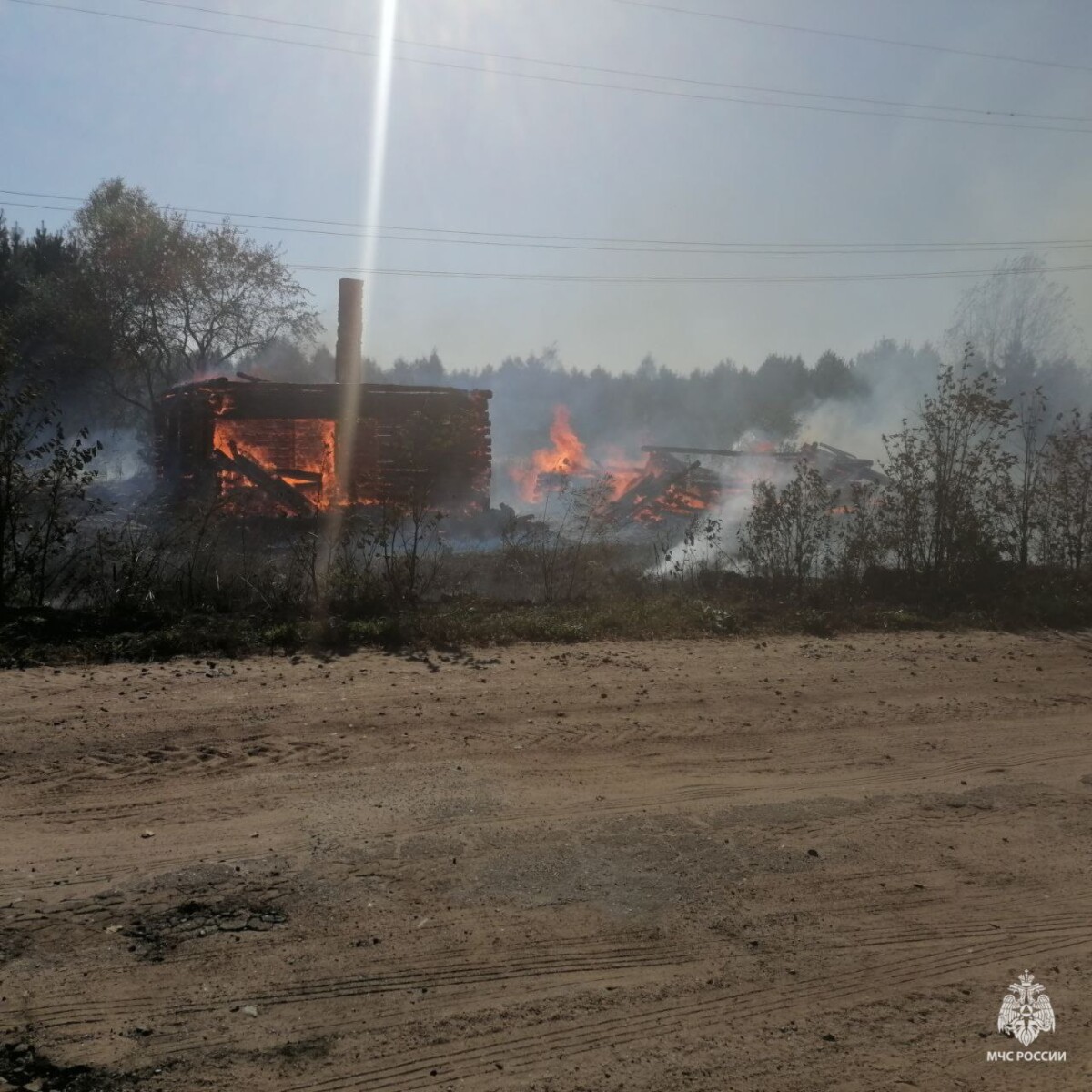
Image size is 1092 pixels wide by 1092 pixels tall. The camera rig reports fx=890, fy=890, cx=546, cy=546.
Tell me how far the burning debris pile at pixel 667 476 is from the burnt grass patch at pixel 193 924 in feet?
50.0

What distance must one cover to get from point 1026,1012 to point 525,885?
6.94ft

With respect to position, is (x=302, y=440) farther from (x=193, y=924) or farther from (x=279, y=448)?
(x=193, y=924)

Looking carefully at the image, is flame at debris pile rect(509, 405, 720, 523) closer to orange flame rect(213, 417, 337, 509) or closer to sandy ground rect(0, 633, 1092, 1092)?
orange flame rect(213, 417, 337, 509)

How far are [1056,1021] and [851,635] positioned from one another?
22.0 feet

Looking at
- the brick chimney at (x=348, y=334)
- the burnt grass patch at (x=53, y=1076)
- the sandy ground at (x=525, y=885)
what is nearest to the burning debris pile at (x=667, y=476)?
the brick chimney at (x=348, y=334)

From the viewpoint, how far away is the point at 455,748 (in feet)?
19.4

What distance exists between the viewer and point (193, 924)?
12.4 feet

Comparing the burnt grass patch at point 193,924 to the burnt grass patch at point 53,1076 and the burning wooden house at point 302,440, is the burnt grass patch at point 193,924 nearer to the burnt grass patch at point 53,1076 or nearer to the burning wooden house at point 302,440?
the burnt grass patch at point 53,1076

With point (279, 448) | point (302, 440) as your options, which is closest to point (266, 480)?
point (279, 448)

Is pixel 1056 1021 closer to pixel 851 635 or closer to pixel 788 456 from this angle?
pixel 851 635

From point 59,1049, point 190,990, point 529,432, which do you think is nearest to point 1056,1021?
point 190,990

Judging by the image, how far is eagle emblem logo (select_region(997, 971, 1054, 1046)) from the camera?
337 cm

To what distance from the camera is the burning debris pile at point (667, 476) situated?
2138 cm

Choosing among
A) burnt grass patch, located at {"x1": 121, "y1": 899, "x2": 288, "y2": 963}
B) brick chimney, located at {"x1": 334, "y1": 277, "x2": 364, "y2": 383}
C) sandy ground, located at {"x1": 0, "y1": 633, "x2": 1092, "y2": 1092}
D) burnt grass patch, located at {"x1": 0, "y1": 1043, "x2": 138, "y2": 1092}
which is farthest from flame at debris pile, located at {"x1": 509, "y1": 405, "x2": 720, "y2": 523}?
burnt grass patch, located at {"x1": 0, "y1": 1043, "x2": 138, "y2": 1092}
